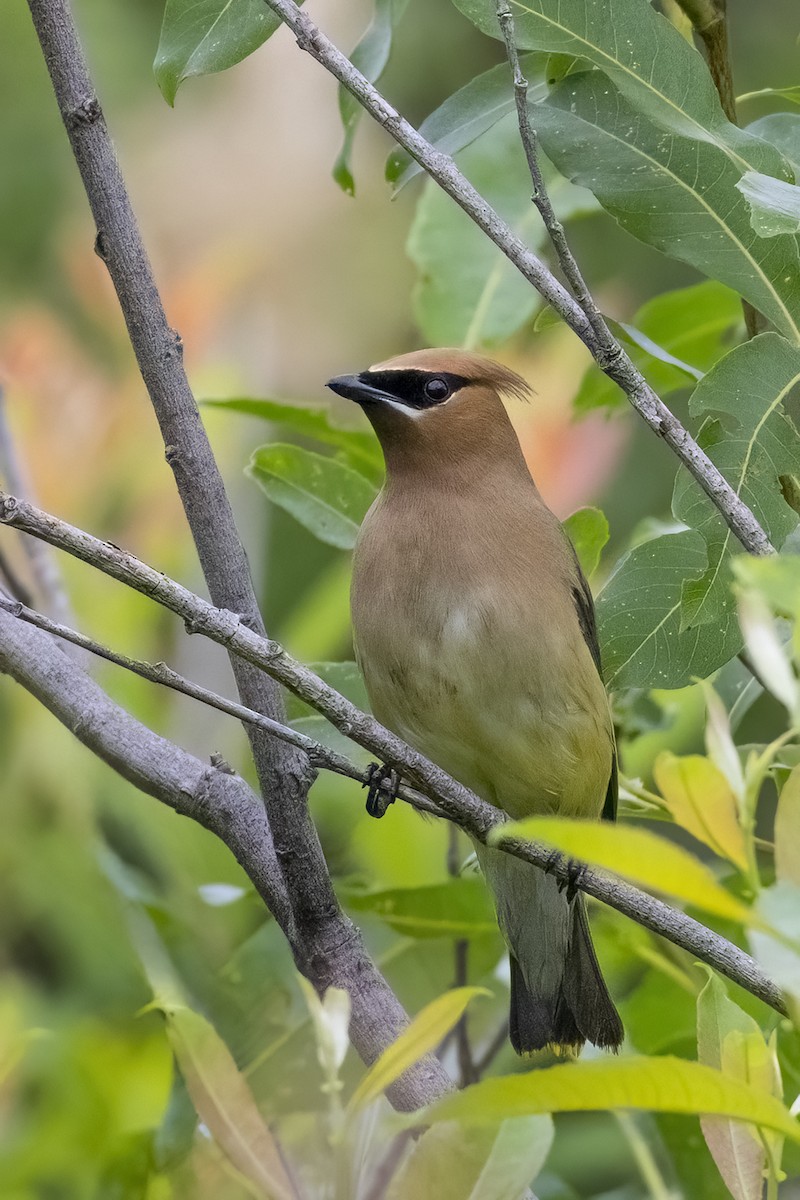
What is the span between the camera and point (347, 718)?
2.17m

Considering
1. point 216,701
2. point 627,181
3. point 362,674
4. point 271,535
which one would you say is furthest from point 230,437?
point 216,701

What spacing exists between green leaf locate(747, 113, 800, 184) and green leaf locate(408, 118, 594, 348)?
2.91 feet

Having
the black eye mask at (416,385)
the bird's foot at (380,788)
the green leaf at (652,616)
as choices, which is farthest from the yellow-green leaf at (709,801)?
the black eye mask at (416,385)

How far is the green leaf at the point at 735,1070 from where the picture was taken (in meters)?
1.74

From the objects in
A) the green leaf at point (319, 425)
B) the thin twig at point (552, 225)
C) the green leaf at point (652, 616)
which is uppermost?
the green leaf at point (319, 425)

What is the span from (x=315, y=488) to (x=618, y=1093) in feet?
6.64

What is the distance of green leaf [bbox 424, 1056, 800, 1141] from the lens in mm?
1400

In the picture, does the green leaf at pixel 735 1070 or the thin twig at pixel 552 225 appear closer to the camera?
the green leaf at pixel 735 1070

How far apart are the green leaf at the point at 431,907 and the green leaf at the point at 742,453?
0.75m

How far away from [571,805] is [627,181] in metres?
1.46

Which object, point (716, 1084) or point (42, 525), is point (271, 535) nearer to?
point (42, 525)

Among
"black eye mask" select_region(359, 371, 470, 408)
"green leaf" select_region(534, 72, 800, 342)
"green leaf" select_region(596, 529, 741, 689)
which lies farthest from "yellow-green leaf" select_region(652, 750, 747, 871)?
"black eye mask" select_region(359, 371, 470, 408)

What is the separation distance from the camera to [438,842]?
3.39m

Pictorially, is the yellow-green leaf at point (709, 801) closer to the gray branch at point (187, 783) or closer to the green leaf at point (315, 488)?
the gray branch at point (187, 783)
